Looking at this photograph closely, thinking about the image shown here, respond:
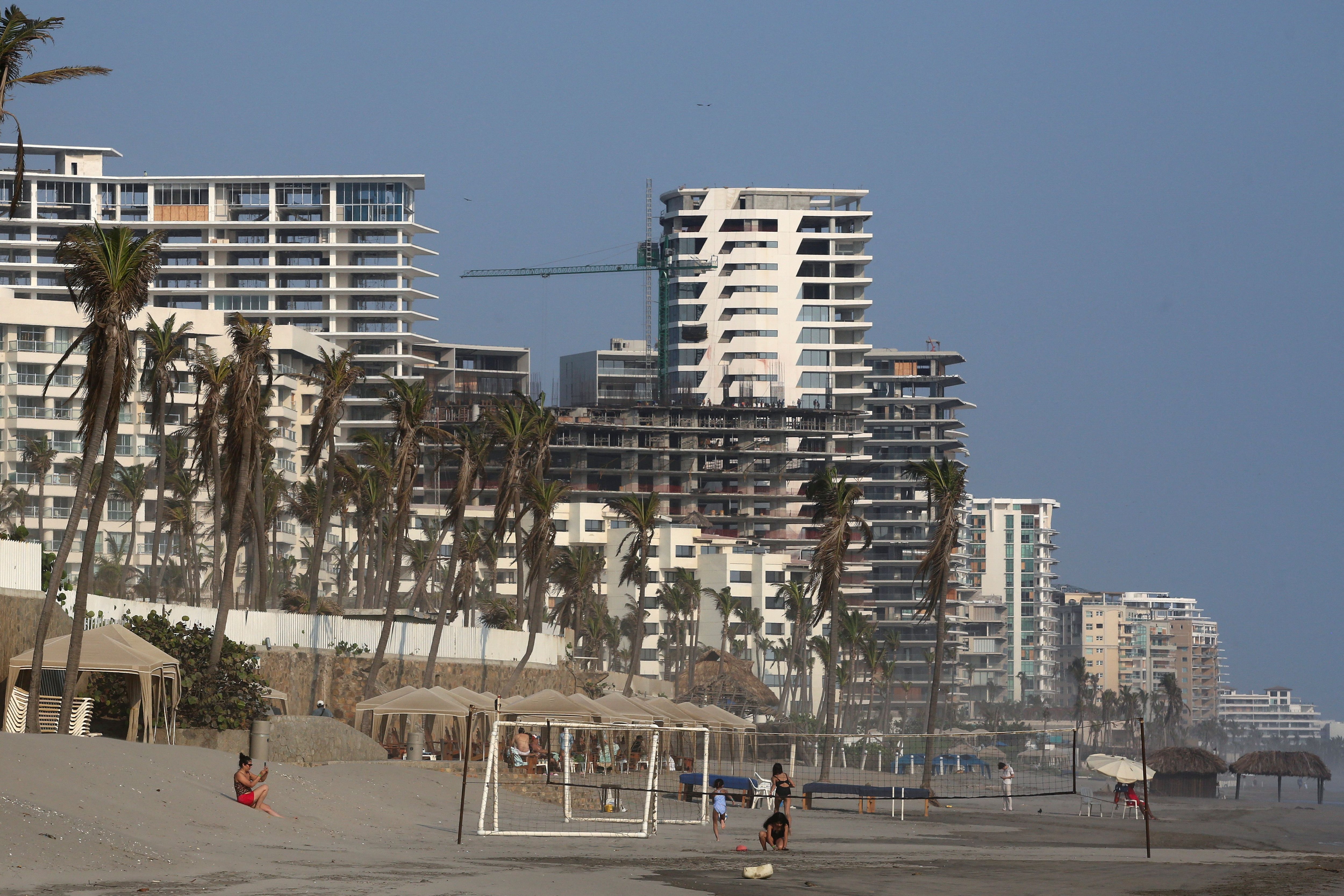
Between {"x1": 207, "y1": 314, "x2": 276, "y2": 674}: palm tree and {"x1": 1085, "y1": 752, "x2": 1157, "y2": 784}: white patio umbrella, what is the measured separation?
99.8 ft

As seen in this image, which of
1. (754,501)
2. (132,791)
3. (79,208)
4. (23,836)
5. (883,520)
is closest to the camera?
(23,836)

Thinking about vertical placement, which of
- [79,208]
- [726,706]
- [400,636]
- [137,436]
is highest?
[79,208]

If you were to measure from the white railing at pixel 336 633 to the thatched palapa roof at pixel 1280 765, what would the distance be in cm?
3966

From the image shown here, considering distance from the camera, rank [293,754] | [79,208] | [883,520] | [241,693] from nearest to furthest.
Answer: [293,754]
[241,693]
[79,208]
[883,520]

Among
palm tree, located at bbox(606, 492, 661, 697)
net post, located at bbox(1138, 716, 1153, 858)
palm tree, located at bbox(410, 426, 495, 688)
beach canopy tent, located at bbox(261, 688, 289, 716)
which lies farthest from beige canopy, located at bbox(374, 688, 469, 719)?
palm tree, located at bbox(606, 492, 661, 697)

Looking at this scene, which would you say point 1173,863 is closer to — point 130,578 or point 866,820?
point 866,820

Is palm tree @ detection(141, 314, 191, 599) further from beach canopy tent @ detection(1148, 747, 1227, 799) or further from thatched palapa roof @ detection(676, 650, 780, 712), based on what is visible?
beach canopy tent @ detection(1148, 747, 1227, 799)

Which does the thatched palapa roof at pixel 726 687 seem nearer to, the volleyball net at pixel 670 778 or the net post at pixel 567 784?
the volleyball net at pixel 670 778

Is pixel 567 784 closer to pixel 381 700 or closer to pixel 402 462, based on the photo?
pixel 381 700

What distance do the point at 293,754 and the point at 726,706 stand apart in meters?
71.1

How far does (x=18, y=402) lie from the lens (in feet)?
358

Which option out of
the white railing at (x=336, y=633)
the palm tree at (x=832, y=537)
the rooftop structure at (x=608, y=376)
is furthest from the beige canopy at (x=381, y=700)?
the rooftop structure at (x=608, y=376)

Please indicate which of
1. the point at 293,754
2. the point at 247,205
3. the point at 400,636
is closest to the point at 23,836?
the point at 293,754

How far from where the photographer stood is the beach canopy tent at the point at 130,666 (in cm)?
3266
